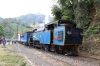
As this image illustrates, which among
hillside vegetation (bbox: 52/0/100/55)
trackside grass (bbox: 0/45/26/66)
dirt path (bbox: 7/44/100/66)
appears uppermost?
hillside vegetation (bbox: 52/0/100/55)

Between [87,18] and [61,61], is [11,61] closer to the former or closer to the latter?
[61,61]

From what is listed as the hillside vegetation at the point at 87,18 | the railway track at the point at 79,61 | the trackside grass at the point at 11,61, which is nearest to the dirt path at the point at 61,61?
the railway track at the point at 79,61

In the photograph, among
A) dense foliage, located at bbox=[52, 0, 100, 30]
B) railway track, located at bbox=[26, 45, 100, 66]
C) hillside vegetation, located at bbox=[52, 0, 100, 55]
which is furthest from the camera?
dense foliage, located at bbox=[52, 0, 100, 30]

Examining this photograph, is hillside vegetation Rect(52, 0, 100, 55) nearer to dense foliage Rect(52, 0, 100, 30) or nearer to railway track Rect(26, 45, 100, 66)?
dense foliage Rect(52, 0, 100, 30)

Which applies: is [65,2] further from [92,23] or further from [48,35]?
[48,35]

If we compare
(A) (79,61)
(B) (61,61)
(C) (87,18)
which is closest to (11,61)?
(B) (61,61)

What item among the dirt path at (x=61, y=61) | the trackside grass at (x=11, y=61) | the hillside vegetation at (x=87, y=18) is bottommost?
the dirt path at (x=61, y=61)

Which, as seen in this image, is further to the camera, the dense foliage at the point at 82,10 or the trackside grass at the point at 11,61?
the dense foliage at the point at 82,10

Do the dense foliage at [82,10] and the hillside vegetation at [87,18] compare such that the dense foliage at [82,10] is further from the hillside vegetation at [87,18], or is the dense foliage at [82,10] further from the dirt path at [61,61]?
the dirt path at [61,61]

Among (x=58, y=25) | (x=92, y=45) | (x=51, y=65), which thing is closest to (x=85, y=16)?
(x=92, y=45)

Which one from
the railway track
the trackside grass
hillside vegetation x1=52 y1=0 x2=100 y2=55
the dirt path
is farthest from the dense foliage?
the trackside grass

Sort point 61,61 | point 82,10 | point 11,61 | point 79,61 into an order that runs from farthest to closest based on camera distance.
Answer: point 82,10, point 61,61, point 79,61, point 11,61

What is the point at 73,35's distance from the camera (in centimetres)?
1599

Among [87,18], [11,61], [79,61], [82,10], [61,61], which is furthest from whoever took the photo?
[87,18]
